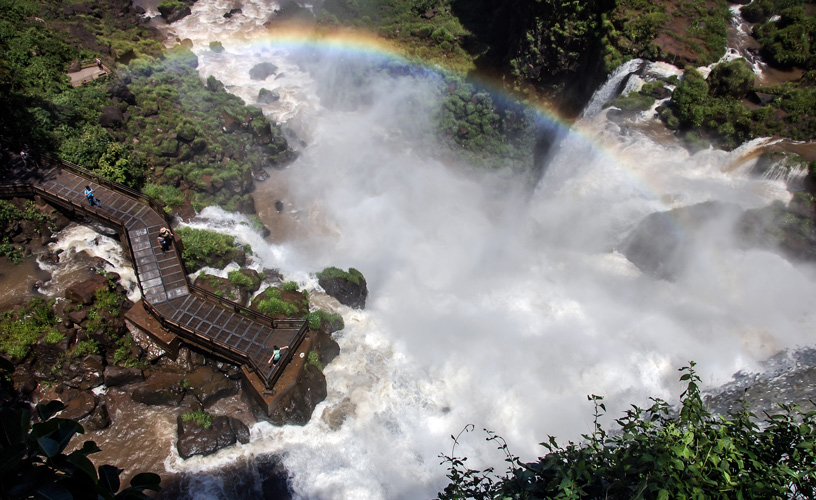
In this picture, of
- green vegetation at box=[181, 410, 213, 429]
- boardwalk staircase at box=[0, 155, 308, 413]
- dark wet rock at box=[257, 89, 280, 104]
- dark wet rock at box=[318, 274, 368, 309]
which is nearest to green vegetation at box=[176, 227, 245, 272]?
boardwalk staircase at box=[0, 155, 308, 413]

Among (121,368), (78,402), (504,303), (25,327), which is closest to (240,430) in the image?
(121,368)

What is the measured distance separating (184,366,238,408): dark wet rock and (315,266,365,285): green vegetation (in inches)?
265

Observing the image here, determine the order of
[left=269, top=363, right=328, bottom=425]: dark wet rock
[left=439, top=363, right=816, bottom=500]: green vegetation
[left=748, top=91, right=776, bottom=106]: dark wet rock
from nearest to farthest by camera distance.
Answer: [left=439, top=363, right=816, bottom=500]: green vegetation → [left=269, top=363, right=328, bottom=425]: dark wet rock → [left=748, top=91, right=776, bottom=106]: dark wet rock

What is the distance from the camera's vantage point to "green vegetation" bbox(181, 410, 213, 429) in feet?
57.2

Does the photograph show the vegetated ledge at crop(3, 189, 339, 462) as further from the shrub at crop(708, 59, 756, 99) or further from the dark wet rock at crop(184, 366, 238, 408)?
the shrub at crop(708, 59, 756, 99)

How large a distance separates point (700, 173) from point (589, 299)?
338 inches

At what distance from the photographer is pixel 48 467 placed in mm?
5223

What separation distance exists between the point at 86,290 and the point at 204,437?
7.84 metres

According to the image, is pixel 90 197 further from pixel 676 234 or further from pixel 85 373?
pixel 676 234

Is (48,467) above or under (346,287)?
above

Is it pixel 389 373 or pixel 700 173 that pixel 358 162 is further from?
pixel 700 173

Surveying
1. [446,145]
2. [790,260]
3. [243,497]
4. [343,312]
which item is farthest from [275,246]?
[790,260]

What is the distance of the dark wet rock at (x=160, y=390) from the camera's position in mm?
17812

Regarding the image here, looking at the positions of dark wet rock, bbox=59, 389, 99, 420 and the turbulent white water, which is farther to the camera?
the turbulent white water
